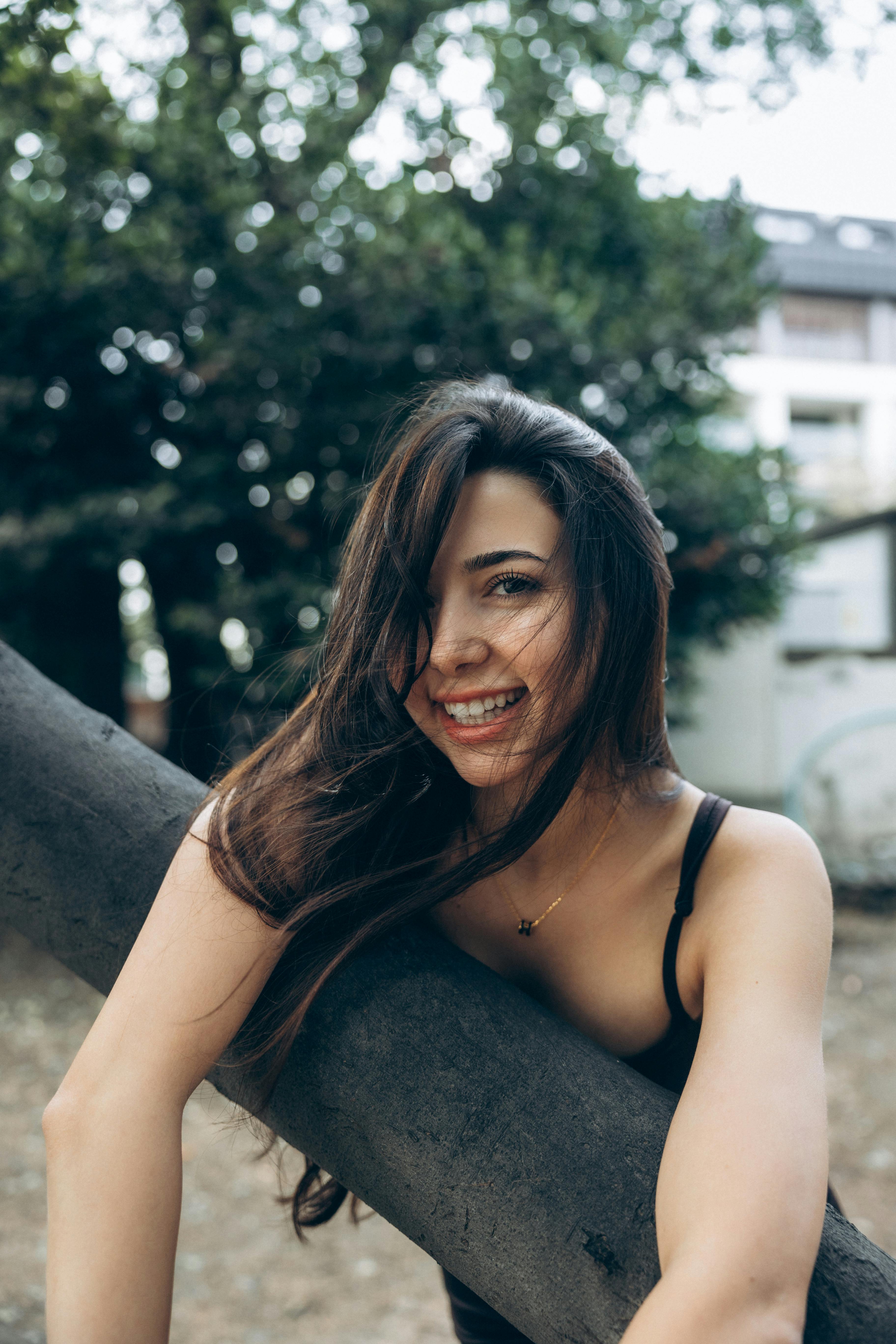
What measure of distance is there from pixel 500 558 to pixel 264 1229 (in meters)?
3.48

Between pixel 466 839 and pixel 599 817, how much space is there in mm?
199

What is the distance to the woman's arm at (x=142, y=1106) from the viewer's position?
1048 millimetres

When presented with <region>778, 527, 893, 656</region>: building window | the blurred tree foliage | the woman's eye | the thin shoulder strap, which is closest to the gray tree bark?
the thin shoulder strap

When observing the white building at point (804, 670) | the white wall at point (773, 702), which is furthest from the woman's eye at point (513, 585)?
the white wall at point (773, 702)

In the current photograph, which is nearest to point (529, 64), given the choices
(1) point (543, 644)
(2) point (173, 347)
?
(2) point (173, 347)

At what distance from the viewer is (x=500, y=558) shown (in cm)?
135

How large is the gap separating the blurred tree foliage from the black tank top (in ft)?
12.4

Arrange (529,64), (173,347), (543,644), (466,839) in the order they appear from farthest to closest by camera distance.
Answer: (529,64)
(173,347)
(466,839)
(543,644)

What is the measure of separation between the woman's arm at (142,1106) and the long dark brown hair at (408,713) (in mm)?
59

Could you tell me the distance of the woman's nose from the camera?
1.33 m

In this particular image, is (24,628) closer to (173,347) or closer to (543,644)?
(173,347)

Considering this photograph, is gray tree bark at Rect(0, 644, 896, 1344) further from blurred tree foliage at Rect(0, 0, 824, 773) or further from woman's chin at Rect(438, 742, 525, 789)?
blurred tree foliage at Rect(0, 0, 824, 773)

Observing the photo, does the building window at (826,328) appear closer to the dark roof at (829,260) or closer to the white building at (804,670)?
the dark roof at (829,260)

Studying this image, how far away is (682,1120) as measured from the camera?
1.05 meters
